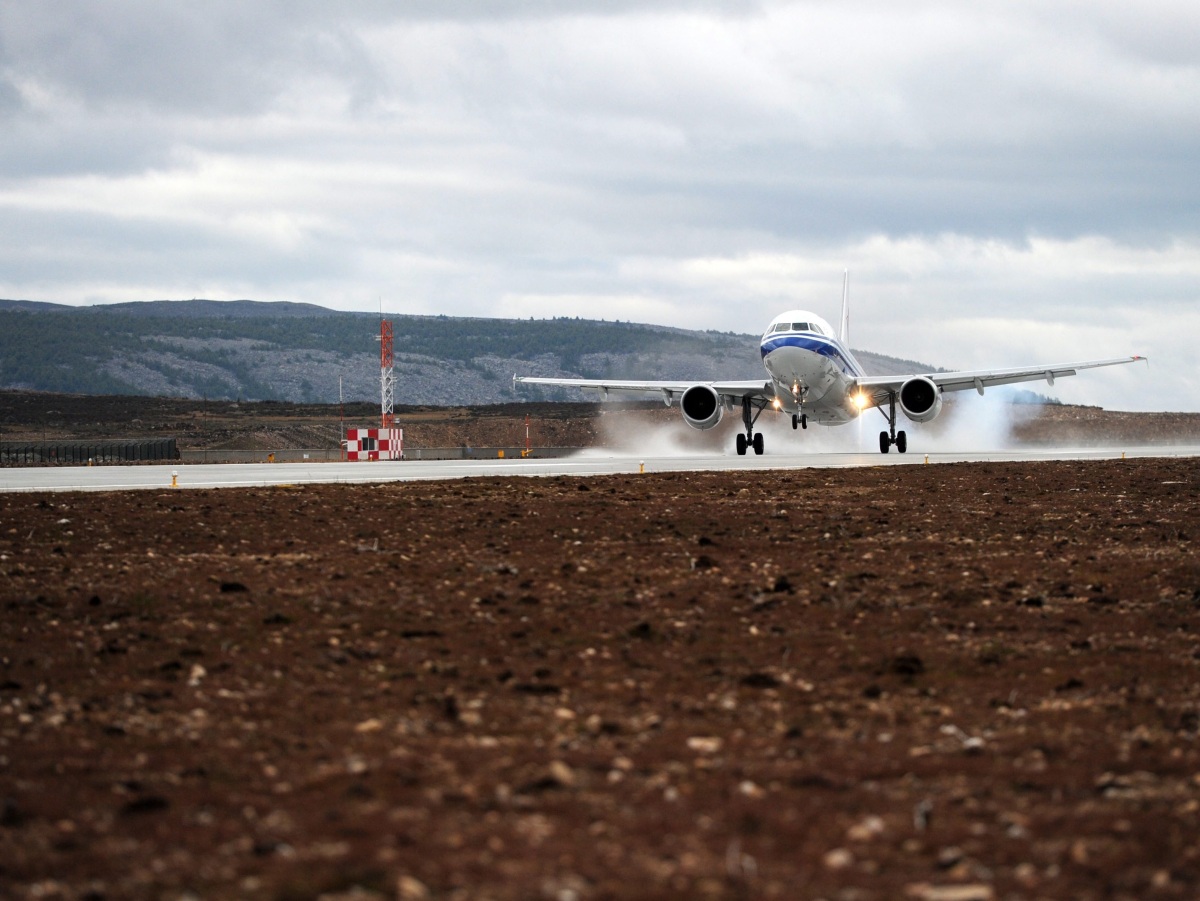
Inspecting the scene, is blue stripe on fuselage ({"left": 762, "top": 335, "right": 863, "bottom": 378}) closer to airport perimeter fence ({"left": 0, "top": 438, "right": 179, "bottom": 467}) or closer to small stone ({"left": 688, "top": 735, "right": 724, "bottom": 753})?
airport perimeter fence ({"left": 0, "top": 438, "right": 179, "bottom": 467})

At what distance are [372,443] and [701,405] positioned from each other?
11.3 metres

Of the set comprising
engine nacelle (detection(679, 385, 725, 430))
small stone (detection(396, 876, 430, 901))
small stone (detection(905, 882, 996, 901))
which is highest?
engine nacelle (detection(679, 385, 725, 430))

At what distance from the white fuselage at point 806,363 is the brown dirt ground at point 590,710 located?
23422mm

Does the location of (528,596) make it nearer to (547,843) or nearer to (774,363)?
(547,843)

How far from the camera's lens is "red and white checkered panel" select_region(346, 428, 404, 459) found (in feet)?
151

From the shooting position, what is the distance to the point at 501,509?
1991cm

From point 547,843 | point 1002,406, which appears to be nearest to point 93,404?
point 1002,406

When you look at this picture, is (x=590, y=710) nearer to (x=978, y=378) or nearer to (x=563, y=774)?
(x=563, y=774)

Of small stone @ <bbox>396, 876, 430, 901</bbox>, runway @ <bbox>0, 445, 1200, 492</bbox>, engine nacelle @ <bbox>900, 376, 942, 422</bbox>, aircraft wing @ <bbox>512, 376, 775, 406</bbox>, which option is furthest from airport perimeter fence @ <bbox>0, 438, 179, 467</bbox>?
small stone @ <bbox>396, 876, 430, 901</bbox>

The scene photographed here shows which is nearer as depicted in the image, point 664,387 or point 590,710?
point 590,710

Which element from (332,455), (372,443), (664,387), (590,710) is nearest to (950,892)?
(590,710)

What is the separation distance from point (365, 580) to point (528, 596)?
1848mm

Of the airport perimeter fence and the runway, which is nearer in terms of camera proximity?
the runway

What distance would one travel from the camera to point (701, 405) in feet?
149
